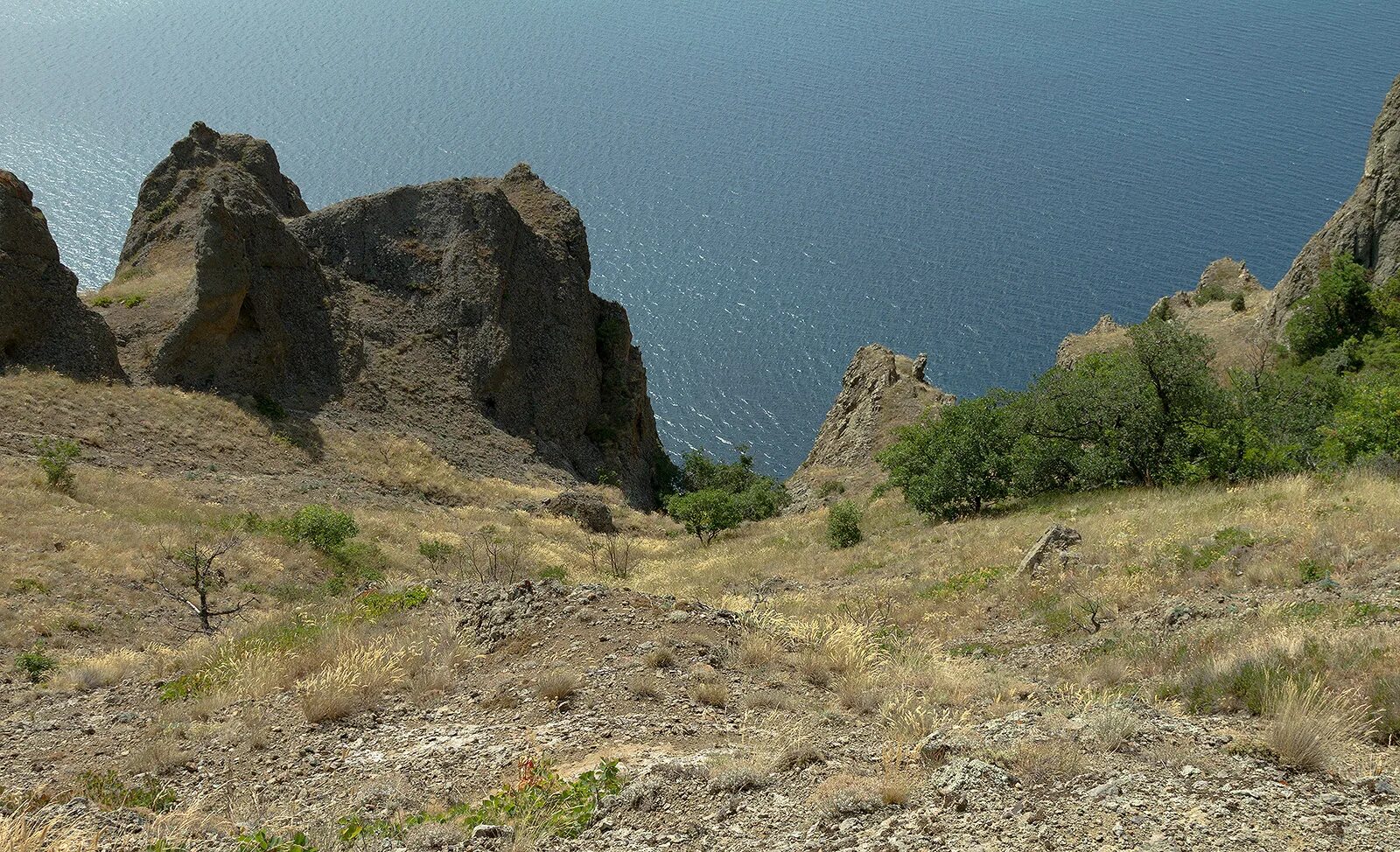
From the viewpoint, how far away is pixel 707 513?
3422 cm

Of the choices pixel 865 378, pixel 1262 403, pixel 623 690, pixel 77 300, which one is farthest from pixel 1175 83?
pixel 623 690

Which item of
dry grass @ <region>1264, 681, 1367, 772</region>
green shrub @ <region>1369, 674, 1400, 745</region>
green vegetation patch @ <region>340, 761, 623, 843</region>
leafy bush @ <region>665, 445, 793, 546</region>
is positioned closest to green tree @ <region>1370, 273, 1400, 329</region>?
leafy bush @ <region>665, 445, 793, 546</region>

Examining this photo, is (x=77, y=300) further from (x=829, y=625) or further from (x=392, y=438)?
(x=829, y=625)

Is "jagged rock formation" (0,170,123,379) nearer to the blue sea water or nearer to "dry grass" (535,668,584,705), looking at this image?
"dry grass" (535,668,584,705)

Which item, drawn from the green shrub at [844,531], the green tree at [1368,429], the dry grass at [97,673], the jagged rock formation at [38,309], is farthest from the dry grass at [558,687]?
the jagged rock formation at [38,309]

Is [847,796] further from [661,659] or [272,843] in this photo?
[272,843]

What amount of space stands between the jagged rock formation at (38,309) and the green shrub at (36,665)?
66.5ft

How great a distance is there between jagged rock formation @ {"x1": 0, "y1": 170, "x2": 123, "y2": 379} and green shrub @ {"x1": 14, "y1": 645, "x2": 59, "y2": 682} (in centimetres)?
2028

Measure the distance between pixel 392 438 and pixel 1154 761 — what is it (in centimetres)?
3378

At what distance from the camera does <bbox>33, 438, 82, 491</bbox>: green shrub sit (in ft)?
74.9

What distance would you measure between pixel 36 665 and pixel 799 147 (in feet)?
432

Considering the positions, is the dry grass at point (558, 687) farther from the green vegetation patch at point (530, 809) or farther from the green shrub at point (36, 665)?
the green shrub at point (36, 665)

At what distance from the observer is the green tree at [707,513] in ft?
113

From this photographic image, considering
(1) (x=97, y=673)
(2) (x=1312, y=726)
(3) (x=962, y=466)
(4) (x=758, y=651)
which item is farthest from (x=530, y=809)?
(3) (x=962, y=466)
